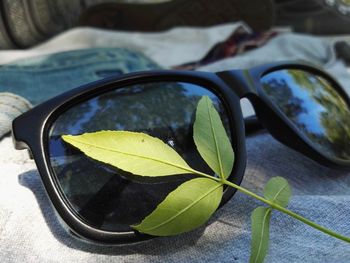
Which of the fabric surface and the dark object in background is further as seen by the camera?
the dark object in background

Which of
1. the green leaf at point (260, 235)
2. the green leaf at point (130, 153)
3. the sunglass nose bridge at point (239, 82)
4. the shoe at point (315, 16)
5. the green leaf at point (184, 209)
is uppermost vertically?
the green leaf at point (130, 153)

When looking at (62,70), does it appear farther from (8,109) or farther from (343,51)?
(343,51)

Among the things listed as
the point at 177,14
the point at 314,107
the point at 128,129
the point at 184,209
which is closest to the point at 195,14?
the point at 177,14

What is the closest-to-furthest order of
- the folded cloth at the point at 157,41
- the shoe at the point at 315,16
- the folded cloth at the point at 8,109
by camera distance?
the folded cloth at the point at 8,109 < the folded cloth at the point at 157,41 < the shoe at the point at 315,16

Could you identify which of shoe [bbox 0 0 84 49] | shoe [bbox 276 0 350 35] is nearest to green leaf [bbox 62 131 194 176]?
shoe [bbox 0 0 84 49]

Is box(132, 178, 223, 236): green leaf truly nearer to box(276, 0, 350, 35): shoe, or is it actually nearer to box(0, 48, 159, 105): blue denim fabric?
box(0, 48, 159, 105): blue denim fabric

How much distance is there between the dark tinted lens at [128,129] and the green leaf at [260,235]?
0.15 ft

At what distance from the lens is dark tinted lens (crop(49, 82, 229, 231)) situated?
1.09 ft

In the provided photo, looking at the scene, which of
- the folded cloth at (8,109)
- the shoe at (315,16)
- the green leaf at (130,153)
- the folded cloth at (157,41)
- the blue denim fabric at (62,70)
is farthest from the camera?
the shoe at (315,16)

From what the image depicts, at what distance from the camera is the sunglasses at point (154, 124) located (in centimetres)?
33

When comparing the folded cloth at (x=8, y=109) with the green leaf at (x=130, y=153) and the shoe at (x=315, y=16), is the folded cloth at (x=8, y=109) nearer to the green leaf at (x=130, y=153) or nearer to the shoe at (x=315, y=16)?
the green leaf at (x=130, y=153)

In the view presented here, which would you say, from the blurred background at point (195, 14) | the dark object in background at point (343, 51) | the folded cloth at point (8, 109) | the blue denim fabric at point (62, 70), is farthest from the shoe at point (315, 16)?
the folded cloth at point (8, 109)

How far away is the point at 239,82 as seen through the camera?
454mm

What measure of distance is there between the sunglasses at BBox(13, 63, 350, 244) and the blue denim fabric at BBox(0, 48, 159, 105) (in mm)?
148
